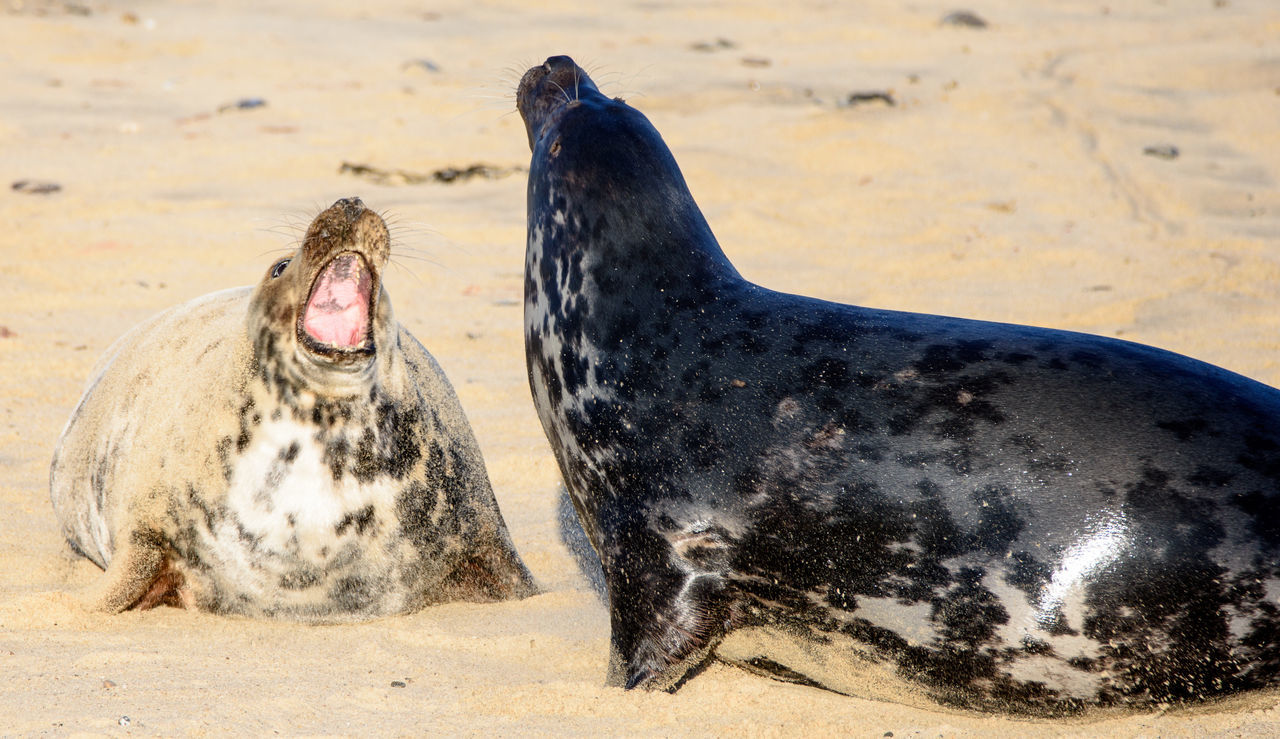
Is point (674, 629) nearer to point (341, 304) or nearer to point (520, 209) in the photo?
point (341, 304)

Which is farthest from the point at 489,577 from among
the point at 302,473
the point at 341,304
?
the point at 341,304

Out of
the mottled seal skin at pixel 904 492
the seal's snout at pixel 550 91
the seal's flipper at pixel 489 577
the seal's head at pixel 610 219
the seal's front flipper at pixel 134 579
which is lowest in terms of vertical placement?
the seal's flipper at pixel 489 577

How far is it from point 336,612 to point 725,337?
129cm

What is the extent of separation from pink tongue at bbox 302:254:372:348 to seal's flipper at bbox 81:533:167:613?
72cm

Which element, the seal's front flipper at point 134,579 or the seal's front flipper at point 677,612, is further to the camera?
the seal's front flipper at point 134,579

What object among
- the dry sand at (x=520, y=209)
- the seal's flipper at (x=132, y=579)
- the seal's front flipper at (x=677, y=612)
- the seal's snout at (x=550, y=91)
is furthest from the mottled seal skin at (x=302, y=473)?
the seal's front flipper at (x=677, y=612)

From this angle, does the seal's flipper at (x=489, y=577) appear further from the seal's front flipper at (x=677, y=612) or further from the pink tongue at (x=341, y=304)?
the seal's front flipper at (x=677, y=612)

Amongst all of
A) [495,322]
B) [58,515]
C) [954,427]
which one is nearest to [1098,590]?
[954,427]

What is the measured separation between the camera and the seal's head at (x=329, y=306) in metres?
3.34

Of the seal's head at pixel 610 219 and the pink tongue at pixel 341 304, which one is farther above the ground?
the seal's head at pixel 610 219

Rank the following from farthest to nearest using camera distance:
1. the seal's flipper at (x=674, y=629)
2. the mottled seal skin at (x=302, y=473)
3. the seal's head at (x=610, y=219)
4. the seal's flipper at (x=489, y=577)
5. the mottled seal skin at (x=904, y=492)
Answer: the seal's flipper at (x=489, y=577) → the mottled seal skin at (x=302, y=473) → the seal's head at (x=610, y=219) → the seal's flipper at (x=674, y=629) → the mottled seal skin at (x=904, y=492)

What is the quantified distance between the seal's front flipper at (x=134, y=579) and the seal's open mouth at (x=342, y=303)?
2.33 ft

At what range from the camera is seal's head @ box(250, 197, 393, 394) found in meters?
3.34

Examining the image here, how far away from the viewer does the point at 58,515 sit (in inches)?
156
